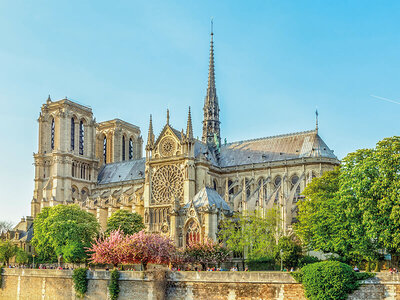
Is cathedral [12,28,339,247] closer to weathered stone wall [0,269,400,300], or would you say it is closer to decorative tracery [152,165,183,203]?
decorative tracery [152,165,183,203]

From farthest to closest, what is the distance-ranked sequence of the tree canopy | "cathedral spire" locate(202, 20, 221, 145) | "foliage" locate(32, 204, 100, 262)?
"cathedral spire" locate(202, 20, 221, 145), "foliage" locate(32, 204, 100, 262), the tree canopy

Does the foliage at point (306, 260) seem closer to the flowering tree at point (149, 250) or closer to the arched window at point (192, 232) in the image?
the arched window at point (192, 232)

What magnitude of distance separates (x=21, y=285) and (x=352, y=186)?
32.5m

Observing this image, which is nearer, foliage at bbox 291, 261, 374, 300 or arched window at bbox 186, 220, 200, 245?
foliage at bbox 291, 261, 374, 300

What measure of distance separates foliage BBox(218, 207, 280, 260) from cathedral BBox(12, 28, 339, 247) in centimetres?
125

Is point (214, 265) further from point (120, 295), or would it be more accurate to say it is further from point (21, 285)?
point (21, 285)

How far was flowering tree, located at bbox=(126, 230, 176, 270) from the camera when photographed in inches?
1838

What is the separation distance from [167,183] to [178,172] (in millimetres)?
2105

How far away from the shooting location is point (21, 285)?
180 feet

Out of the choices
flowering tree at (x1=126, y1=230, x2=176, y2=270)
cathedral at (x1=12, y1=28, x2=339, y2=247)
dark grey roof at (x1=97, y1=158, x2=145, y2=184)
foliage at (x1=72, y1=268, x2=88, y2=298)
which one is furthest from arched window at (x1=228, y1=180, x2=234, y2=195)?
foliage at (x1=72, y1=268, x2=88, y2=298)

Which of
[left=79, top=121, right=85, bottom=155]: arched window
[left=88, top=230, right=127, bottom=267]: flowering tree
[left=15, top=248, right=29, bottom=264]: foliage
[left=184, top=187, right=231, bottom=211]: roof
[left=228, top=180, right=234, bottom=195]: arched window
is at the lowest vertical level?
[left=15, top=248, right=29, bottom=264]: foliage

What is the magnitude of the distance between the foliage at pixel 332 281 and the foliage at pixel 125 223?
3369 centimetres

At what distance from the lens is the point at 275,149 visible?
76562mm

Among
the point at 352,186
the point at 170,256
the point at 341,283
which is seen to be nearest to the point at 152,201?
the point at 170,256
